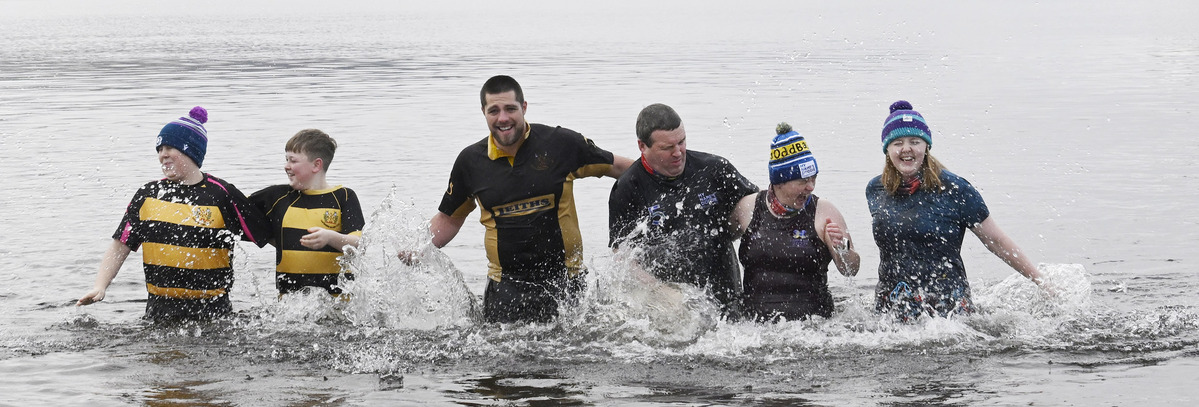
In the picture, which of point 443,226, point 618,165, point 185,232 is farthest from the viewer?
point 443,226

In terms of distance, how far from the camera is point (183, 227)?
832 centimetres

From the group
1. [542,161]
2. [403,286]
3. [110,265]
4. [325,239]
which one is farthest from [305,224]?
[542,161]

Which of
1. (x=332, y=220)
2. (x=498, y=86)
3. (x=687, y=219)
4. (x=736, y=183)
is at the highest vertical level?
(x=498, y=86)

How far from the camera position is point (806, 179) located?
728 cm

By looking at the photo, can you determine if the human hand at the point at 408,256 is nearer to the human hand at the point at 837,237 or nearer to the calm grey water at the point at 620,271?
the calm grey water at the point at 620,271

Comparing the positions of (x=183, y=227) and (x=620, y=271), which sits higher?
(x=183, y=227)

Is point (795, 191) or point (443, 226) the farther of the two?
point (443, 226)

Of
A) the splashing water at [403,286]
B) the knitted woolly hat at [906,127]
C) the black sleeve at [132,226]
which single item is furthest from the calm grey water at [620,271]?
the knitted woolly hat at [906,127]

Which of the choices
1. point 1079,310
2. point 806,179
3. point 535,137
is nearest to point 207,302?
point 535,137

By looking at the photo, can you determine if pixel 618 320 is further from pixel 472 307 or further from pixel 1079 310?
pixel 1079 310

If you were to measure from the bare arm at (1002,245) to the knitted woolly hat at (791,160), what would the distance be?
1084 mm

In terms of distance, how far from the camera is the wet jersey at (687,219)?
25.5ft

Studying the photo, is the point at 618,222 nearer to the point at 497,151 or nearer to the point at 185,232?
the point at 497,151

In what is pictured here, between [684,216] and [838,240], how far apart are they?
1189 mm
